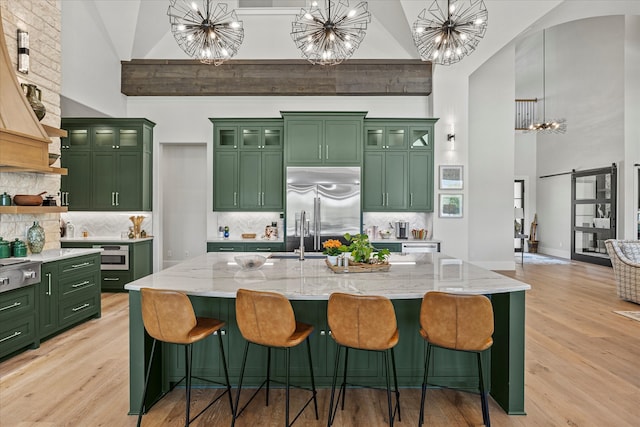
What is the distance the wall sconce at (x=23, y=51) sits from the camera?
3898 millimetres

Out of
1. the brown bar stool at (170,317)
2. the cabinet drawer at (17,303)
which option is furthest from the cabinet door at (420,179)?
the cabinet drawer at (17,303)

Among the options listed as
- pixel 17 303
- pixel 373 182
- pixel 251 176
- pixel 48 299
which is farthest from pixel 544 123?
pixel 17 303

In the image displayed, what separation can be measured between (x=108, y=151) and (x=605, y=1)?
863 cm

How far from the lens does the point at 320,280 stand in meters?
2.59

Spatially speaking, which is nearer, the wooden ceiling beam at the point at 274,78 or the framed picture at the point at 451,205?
the framed picture at the point at 451,205

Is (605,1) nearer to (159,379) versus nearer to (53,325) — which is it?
(159,379)

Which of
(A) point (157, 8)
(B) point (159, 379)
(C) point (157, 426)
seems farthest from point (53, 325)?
(A) point (157, 8)

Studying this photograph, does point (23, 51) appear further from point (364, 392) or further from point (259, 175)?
point (364, 392)

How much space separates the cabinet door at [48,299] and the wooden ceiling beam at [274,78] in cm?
404

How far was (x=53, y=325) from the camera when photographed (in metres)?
3.85

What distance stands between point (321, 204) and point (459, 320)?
160 inches

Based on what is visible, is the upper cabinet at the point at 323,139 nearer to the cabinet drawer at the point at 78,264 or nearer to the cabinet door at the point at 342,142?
the cabinet door at the point at 342,142

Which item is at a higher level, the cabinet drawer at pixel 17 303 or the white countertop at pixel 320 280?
the white countertop at pixel 320 280

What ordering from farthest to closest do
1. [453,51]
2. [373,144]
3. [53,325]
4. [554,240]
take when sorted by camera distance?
[554,240]
[373,144]
[53,325]
[453,51]
